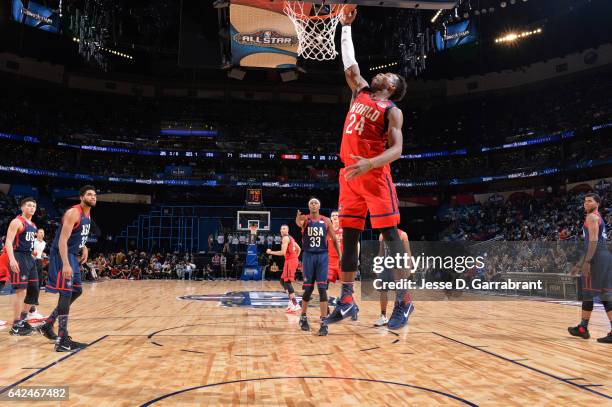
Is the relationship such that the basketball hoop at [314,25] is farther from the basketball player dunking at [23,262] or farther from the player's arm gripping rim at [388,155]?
the player's arm gripping rim at [388,155]

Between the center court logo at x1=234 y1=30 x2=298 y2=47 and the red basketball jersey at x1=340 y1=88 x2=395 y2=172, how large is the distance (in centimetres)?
1160

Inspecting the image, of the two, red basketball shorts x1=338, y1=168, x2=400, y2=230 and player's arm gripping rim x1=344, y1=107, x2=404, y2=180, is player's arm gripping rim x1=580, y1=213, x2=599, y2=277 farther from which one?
player's arm gripping rim x1=344, y1=107, x2=404, y2=180

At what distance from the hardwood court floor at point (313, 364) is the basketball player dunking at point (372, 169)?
675 mm

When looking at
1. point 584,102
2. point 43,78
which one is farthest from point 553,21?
point 43,78

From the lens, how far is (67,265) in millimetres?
5301

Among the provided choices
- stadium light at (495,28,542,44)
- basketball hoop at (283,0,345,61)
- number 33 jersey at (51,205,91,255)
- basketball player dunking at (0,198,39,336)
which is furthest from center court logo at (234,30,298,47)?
stadium light at (495,28,542,44)

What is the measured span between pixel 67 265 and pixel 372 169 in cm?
378

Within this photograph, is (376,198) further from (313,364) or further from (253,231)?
(253,231)

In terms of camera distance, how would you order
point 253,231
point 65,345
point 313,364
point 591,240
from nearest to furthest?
point 313,364, point 65,345, point 591,240, point 253,231

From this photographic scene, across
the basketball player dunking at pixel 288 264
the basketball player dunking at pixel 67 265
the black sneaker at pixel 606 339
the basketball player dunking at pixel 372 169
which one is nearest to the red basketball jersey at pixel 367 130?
the basketball player dunking at pixel 372 169

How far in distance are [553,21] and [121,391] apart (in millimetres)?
30196

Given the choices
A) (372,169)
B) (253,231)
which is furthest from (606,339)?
(253,231)

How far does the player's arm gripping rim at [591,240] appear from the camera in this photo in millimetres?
6341

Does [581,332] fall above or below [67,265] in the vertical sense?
below
